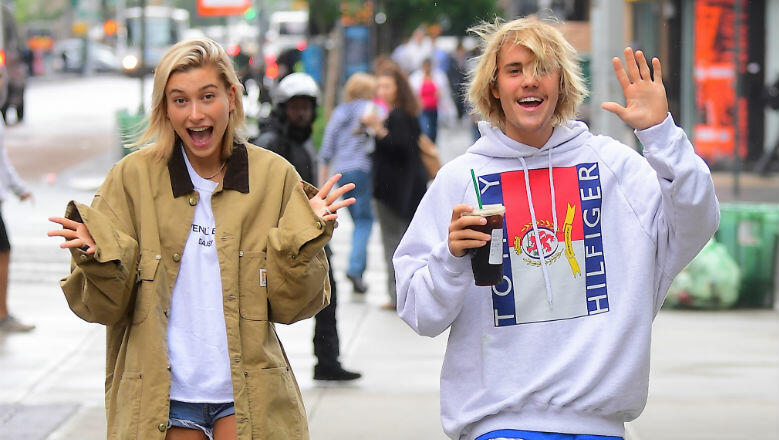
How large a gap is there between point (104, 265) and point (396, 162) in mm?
6566

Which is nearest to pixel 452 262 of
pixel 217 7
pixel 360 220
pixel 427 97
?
pixel 360 220

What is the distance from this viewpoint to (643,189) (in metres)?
3.39

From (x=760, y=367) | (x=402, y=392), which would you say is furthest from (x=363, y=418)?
(x=760, y=367)

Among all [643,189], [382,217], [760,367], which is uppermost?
[643,189]

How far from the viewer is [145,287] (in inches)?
138

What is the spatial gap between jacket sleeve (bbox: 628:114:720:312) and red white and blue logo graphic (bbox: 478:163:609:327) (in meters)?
0.20

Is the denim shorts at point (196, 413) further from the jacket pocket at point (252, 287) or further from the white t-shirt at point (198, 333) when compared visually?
the jacket pocket at point (252, 287)

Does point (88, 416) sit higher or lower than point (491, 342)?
lower

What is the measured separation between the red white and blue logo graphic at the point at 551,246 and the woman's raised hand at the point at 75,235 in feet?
3.34

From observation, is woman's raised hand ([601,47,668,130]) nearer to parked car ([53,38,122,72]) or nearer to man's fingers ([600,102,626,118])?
man's fingers ([600,102,626,118])

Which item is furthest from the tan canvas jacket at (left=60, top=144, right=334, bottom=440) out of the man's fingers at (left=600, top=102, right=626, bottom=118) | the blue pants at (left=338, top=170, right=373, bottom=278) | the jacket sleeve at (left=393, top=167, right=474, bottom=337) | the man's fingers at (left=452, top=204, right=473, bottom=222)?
the blue pants at (left=338, top=170, right=373, bottom=278)

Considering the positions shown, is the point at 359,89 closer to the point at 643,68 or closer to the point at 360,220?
the point at 360,220

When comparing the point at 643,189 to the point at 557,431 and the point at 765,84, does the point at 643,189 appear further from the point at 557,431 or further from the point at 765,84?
the point at 765,84

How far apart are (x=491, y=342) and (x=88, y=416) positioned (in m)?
3.98
